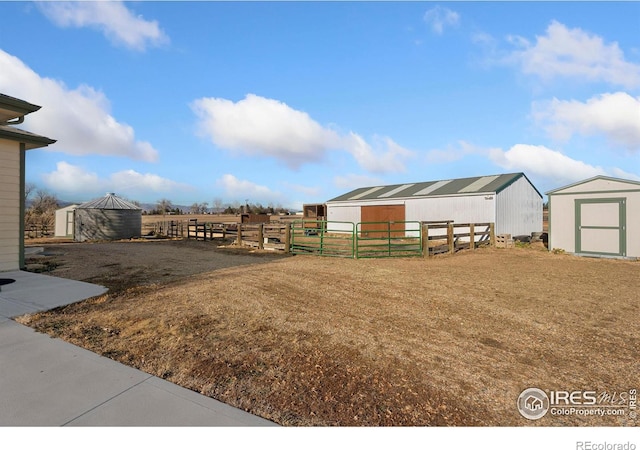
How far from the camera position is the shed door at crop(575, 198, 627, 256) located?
1165 centimetres

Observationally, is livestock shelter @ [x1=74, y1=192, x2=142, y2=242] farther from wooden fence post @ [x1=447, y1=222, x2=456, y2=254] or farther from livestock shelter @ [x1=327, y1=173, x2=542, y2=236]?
wooden fence post @ [x1=447, y1=222, x2=456, y2=254]

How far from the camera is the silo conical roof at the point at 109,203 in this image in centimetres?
2316

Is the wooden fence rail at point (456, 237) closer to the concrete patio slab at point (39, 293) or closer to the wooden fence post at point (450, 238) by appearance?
the wooden fence post at point (450, 238)

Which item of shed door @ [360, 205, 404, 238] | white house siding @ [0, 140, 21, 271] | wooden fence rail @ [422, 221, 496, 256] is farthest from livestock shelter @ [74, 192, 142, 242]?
wooden fence rail @ [422, 221, 496, 256]

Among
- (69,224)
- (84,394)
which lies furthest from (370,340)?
(69,224)

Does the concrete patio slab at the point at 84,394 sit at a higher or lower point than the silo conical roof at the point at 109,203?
lower

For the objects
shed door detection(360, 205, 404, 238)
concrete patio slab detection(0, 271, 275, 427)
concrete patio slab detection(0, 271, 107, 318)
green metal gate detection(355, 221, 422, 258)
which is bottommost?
concrete patio slab detection(0, 271, 275, 427)

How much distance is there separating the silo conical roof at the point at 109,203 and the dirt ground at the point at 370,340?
61.4 feet

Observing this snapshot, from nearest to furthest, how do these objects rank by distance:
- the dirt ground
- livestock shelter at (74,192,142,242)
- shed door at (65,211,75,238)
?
the dirt ground, livestock shelter at (74,192,142,242), shed door at (65,211,75,238)

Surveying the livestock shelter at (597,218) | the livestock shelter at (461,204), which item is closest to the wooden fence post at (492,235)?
the livestock shelter at (461,204)

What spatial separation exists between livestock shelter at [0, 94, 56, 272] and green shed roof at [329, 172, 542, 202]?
17.7 meters

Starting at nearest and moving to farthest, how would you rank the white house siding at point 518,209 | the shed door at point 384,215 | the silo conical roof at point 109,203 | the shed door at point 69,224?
the white house siding at point 518,209 < the shed door at point 384,215 < the silo conical roof at point 109,203 < the shed door at point 69,224

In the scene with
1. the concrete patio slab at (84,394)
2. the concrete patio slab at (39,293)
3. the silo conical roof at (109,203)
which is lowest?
the concrete patio slab at (84,394)

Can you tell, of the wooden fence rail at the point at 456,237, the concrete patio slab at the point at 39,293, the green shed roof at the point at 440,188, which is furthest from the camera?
the green shed roof at the point at 440,188
